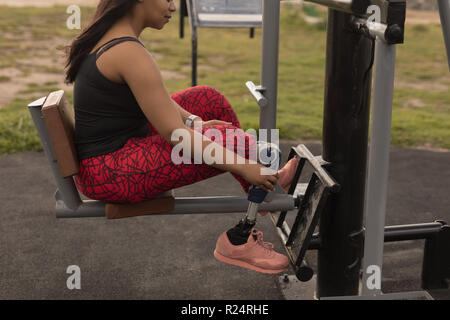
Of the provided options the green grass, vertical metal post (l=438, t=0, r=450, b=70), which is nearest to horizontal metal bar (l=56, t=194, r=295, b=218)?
vertical metal post (l=438, t=0, r=450, b=70)

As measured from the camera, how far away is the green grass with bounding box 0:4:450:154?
470 cm

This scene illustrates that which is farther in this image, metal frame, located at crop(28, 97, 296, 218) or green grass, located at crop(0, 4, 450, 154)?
green grass, located at crop(0, 4, 450, 154)

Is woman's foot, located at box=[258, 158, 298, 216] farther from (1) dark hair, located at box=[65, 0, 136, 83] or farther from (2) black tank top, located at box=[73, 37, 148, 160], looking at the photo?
(1) dark hair, located at box=[65, 0, 136, 83]

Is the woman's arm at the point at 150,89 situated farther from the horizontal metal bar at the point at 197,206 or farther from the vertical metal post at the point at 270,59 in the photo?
the vertical metal post at the point at 270,59

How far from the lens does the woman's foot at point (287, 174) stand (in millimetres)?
2314

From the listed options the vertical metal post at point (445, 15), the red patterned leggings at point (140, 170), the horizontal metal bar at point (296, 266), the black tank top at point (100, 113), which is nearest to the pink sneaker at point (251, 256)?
the horizontal metal bar at point (296, 266)

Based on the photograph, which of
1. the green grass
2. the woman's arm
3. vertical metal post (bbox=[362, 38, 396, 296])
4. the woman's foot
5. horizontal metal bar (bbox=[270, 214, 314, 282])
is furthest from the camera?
the green grass

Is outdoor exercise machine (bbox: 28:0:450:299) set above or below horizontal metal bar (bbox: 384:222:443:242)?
above

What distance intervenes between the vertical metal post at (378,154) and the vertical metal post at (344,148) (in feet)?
1.51

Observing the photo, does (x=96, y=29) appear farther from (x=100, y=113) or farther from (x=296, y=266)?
(x=296, y=266)

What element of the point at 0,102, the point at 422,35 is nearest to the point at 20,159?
the point at 0,102

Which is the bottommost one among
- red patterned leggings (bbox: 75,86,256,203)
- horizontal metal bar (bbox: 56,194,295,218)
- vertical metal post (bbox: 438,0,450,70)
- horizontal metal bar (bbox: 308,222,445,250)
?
horizontal metal bar (bbox: 308,222,445,250)

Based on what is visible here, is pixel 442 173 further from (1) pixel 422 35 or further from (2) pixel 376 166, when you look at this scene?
(1) pixel 422 35

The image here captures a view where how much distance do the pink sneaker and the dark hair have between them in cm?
75
